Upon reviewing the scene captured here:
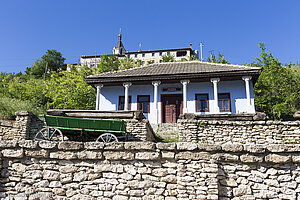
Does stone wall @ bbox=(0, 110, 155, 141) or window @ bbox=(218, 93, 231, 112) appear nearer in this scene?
stone wall @ bbox=(0, 110, 155, 141)

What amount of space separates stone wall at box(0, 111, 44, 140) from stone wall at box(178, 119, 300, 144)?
673cm

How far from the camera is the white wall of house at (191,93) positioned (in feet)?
45.4

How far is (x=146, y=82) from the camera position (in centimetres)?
1454

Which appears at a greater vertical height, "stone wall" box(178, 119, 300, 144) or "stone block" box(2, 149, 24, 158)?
"stone wall" box(178, 119, 300, 144)

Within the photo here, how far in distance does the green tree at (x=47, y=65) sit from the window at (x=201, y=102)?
36408mm

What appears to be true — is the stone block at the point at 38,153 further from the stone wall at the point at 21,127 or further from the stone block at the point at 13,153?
the stone wall at the point at 21,127

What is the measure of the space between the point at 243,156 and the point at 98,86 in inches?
494

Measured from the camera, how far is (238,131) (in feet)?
28.8

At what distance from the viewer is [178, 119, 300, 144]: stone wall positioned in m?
8.37

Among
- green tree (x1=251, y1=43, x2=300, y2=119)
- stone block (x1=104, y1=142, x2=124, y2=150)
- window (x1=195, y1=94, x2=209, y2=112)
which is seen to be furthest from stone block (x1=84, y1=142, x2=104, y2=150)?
green tree (x1=251, y1=43, x2=300, y2=119)

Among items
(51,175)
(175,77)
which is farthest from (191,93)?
(51,175)

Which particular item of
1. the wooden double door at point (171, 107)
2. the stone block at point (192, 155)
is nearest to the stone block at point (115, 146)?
the stone block at point (192, 155)

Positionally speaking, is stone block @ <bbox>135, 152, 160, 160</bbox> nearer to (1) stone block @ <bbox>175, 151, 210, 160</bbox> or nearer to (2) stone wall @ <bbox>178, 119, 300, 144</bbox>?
(1) stone block @ <bbox>175, 151, 210, 160</bbox>

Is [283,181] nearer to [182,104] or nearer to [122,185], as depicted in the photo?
[122,185]
